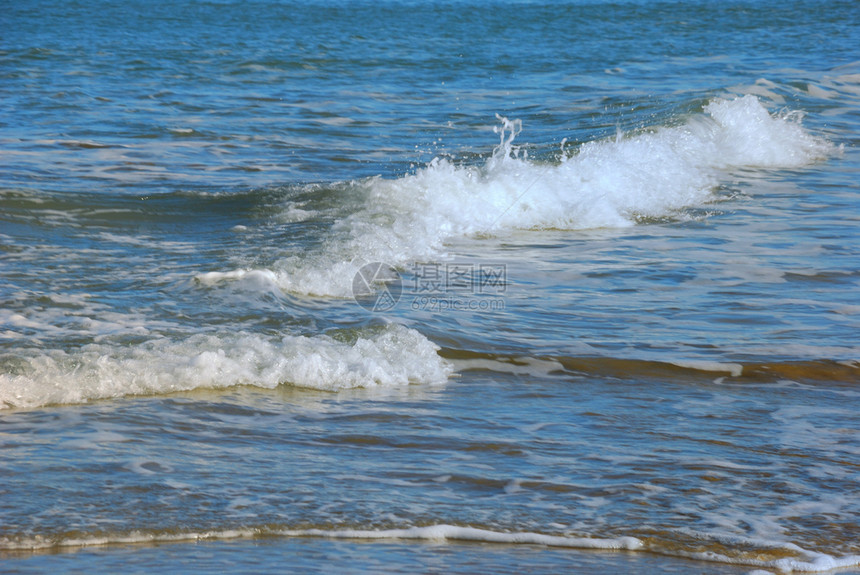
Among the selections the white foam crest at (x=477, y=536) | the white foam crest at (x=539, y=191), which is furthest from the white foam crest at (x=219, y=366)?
the white foam crest at (x=477, y=536)

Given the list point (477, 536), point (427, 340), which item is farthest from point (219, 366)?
point (477, 536)

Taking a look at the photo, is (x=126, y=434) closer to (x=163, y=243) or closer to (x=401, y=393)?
(x=401, y=393)

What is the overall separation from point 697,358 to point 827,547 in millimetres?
1933

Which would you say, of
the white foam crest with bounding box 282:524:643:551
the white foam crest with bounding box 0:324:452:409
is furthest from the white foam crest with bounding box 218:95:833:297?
the white foam crest with bounding box 282:524:643:551

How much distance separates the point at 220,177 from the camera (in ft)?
31.1

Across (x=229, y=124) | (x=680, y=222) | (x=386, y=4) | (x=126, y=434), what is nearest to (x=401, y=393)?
(x=126, y=434)

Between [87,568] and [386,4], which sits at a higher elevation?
[386,4]

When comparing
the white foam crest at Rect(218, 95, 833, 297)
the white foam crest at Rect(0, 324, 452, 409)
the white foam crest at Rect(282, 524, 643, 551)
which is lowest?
the white foam crest at Rect(282, 524, 643, 551)

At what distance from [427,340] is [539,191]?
4.45 m

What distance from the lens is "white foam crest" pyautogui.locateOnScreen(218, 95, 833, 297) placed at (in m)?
6.95

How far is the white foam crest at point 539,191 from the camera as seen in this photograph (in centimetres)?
695

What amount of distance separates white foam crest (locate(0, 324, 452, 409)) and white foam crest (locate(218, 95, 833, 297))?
1183mm

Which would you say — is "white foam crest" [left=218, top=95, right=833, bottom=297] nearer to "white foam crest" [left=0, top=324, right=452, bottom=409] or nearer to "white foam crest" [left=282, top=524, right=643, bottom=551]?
"white foam crest" [left=0, top=324, right=452, bottom=409]

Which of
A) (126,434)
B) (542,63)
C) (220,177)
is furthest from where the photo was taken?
(542,63)
